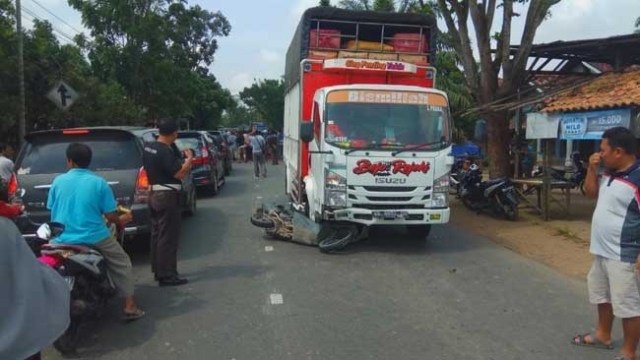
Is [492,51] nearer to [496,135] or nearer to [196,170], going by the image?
[496,135]

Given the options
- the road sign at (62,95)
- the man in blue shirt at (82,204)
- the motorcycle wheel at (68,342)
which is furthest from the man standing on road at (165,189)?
the road sign at (62,95)

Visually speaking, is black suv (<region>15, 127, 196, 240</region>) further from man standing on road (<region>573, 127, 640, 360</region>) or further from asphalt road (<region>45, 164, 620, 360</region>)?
man standing on road (<region>573, 127, 640, 360</region>)

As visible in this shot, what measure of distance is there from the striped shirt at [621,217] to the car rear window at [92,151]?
5.47 meters

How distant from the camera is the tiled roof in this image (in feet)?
34.6

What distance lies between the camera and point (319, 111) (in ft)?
28.7

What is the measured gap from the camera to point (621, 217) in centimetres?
445

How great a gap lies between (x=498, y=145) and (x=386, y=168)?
6.95 m

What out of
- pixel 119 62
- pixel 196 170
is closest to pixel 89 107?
pixel 119 62

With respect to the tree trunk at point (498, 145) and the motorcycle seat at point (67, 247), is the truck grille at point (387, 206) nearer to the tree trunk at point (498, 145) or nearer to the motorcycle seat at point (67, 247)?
the motorcycle seat at point (67, 247)

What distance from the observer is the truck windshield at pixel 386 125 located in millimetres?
8508

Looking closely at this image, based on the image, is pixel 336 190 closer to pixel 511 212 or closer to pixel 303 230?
pixel 303 230

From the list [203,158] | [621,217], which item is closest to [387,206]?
[621,217]

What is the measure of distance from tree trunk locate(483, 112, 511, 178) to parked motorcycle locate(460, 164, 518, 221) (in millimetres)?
950

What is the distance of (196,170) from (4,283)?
1309 cm
